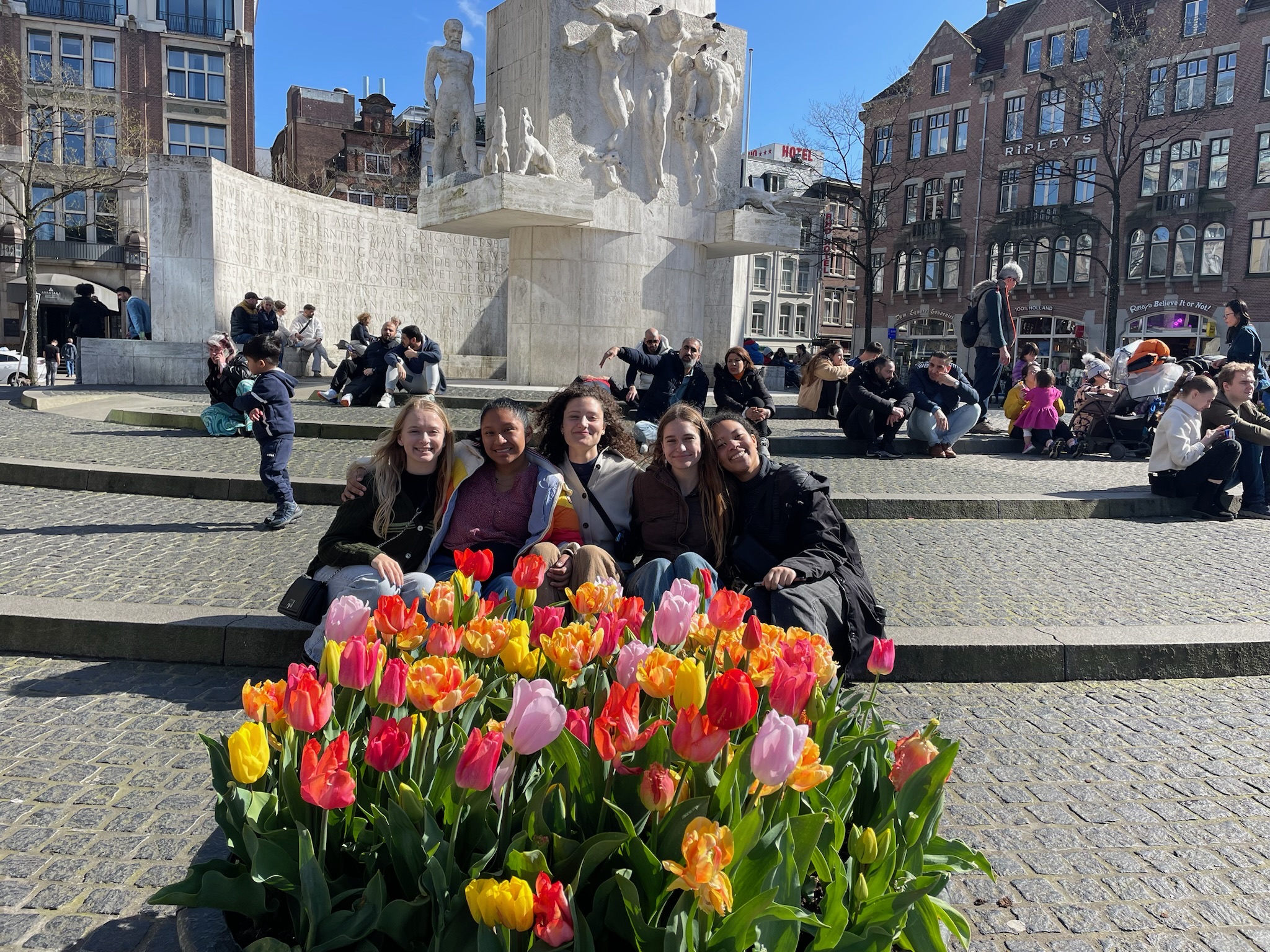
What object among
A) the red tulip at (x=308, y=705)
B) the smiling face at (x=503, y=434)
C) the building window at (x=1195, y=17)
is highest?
the building window at (x=1195, y=17)

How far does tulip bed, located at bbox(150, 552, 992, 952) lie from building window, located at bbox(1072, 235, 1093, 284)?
4484 cm

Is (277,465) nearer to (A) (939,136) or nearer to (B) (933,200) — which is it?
(B) (933,200)

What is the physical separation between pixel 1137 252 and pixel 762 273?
2603cm

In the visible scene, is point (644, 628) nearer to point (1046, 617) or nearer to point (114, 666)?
point (114, 666)

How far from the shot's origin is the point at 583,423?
4410mm

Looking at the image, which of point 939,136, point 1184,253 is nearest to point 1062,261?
point 1184,253

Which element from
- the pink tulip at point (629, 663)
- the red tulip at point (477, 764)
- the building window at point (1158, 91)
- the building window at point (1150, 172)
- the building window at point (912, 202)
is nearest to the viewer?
the red tulip at point (477, 764)

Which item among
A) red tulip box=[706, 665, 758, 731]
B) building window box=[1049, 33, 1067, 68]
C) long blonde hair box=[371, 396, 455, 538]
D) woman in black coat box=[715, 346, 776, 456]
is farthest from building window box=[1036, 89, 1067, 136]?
red tulip box=[706, 665, 758, 731]

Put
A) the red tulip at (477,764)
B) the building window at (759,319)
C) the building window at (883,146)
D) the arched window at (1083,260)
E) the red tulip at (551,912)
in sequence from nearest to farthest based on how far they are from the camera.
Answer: the red tulip at (551,912) < the red tulip at (477,764) < the arched window at (1083,260) < the building window at (883,146) < the building window at (759,319)

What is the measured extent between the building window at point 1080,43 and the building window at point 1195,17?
362 centimetres

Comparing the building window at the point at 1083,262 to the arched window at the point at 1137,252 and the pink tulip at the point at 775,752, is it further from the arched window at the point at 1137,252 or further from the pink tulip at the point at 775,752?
the pink tulip at the point at 775,752

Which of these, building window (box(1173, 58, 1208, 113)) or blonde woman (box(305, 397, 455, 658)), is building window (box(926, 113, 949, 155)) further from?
blonde woman (box(305, 397, 455, 658))

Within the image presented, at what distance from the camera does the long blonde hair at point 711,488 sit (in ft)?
13.4

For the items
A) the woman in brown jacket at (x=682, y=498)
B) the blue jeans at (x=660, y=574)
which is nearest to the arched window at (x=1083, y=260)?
the woman in brown jacket at (x=682, y=498)
